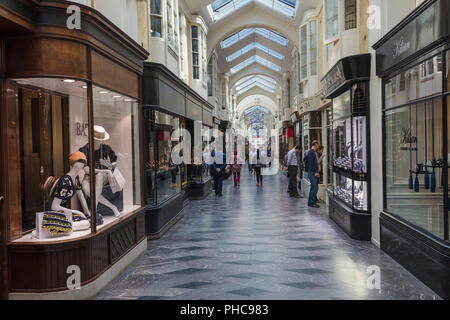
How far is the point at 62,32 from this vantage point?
3.87 metres

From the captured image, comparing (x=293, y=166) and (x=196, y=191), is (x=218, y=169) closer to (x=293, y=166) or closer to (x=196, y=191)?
(x=196, y=191)

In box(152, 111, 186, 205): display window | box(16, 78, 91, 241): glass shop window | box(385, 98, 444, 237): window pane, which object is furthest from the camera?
box(152, 111, 186, 205): display window

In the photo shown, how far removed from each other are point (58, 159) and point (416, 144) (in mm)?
6220

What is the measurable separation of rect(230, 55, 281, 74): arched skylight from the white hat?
2132 centimetres

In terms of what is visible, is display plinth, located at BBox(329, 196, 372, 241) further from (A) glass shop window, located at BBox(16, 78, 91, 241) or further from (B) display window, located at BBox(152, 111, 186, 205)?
(A) glass shop window, located at BBox(16, 78, 91, 241)

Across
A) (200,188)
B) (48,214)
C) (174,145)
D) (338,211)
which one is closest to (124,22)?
(48,214)

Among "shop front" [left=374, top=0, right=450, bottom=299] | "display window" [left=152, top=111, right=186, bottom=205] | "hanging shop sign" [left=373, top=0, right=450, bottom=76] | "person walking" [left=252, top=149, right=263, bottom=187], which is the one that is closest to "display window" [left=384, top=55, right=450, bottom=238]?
"shop front" [left=374, top=0, right=450, bottom=299]

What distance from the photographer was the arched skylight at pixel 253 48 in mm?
22438

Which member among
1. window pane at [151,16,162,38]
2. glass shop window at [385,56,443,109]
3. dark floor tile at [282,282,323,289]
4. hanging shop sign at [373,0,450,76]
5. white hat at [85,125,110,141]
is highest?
window pane at [151,16,162,38]

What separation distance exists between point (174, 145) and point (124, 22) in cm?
389

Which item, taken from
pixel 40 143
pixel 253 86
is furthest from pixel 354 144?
pixel 253 86

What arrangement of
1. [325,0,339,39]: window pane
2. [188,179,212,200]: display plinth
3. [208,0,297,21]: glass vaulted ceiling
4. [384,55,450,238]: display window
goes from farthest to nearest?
[208,0,297,21]: glass vaulted ceiling < [188,179,212,200]: display plinth < [325,0,339,39]: window pane < [384,55,450,238]: display window

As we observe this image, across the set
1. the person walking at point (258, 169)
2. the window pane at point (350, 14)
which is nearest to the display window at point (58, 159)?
the window pane at point (350, 14)

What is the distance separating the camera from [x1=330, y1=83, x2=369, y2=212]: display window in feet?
21.3
